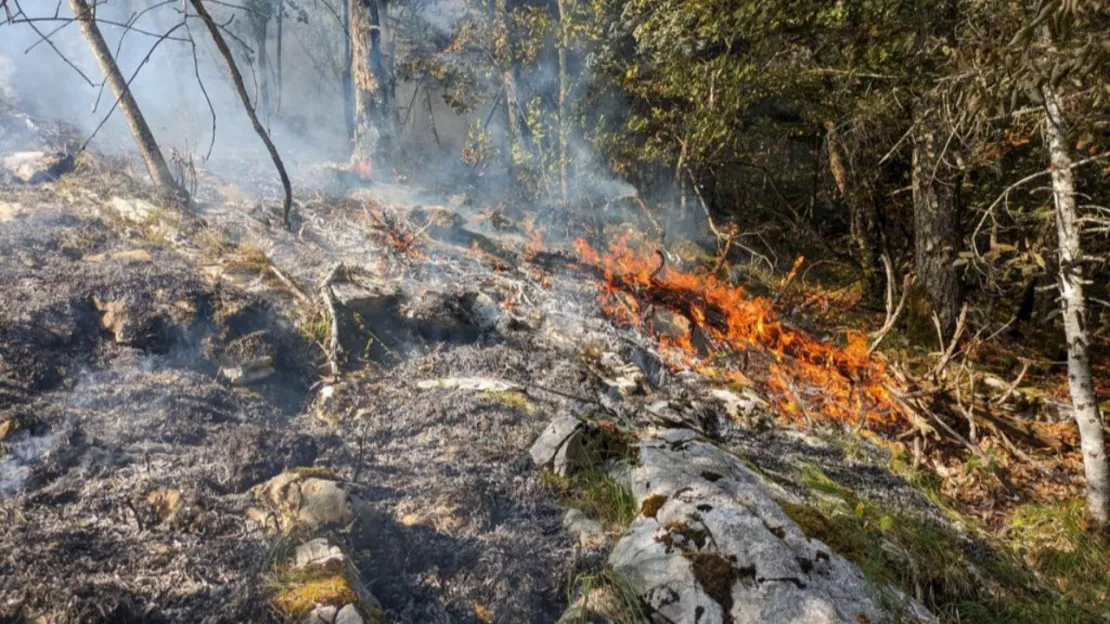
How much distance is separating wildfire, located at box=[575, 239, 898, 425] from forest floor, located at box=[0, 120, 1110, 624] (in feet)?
0.76

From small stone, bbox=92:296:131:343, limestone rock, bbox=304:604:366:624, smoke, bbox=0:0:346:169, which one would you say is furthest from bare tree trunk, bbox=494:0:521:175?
limestone rock, bbox=304:604:366:624

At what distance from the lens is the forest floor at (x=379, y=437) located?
8.85 feet

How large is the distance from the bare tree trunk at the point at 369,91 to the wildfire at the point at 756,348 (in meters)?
7.49

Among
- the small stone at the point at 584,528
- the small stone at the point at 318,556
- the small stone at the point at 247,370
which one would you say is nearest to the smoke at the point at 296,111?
the small stone at the point at 247,370

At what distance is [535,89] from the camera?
37.9 ft

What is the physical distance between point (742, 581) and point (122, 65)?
16.7m

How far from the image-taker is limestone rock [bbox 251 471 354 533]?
9.55 ft

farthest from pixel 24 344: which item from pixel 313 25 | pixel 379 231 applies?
pixel 313 25

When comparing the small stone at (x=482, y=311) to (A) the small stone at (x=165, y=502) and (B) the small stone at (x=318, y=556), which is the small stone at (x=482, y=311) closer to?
(A) the small stone at (x=165, y=502)

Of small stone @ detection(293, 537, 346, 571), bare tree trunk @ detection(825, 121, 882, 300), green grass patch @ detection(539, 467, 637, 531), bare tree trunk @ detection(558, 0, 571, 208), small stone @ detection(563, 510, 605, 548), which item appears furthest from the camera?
bare tree trunk @ detection(558, 0, 571, 208)

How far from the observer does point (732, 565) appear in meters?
2.44

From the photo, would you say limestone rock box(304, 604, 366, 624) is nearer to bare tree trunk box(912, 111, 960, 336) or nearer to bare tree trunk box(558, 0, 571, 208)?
bare tree trunk box(912, 111, 960, 336)

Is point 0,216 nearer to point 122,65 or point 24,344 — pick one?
point 24,344

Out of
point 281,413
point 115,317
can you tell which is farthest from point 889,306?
point 115,317
